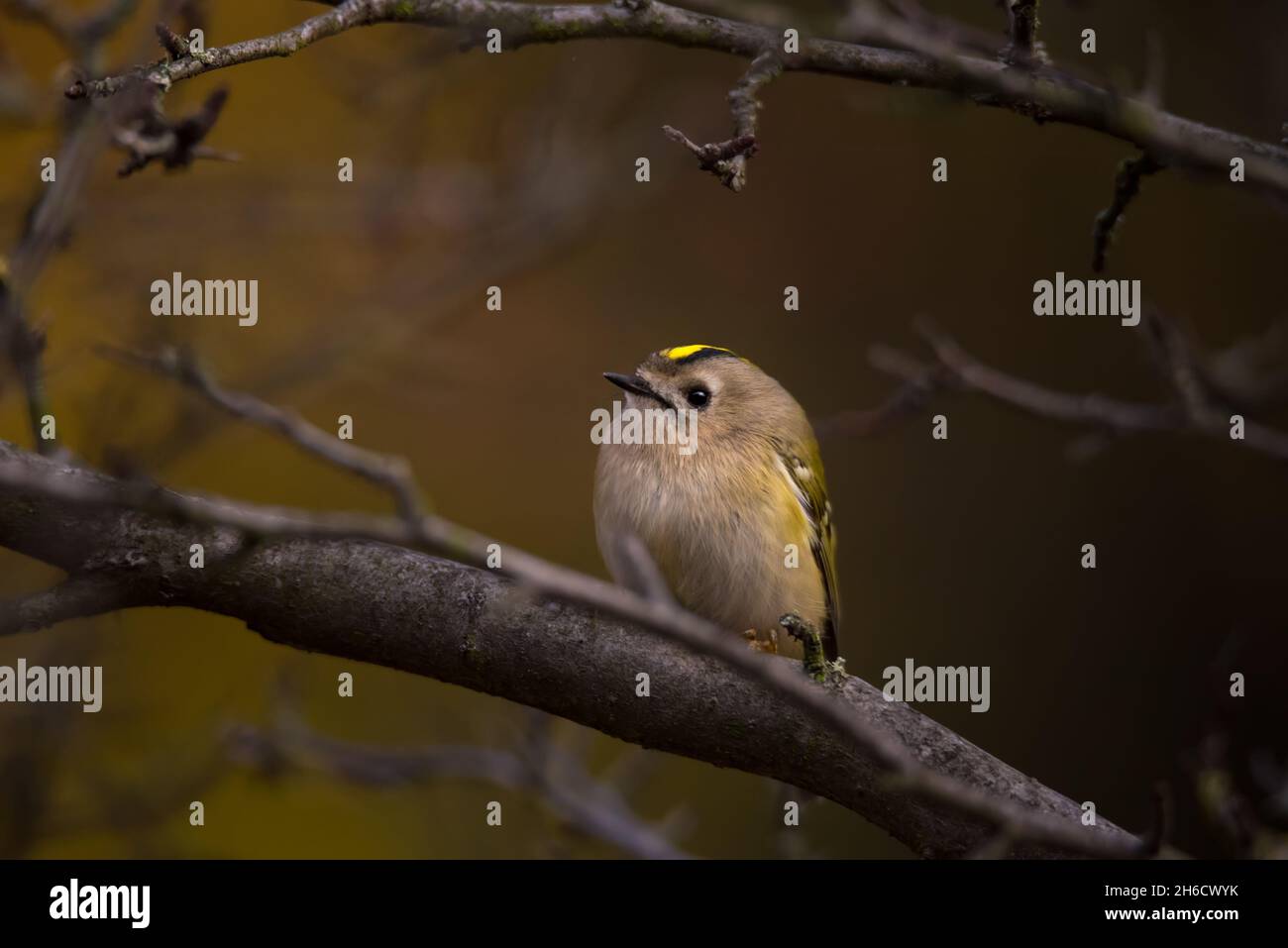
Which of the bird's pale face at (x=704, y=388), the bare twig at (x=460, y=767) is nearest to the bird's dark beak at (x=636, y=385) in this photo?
the bird's pale face at (x=704, y=388)

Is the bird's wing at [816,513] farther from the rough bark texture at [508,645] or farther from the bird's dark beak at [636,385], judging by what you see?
the rough bark texture at [508,645]

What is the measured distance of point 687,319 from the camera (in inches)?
214

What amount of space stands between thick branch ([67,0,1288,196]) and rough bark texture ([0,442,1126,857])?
72 centimetres

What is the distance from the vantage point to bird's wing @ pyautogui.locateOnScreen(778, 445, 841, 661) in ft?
10.3

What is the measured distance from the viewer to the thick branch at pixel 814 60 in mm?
1644
